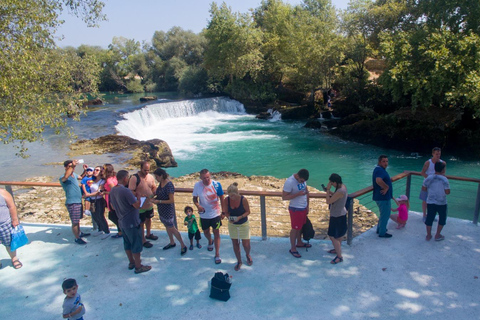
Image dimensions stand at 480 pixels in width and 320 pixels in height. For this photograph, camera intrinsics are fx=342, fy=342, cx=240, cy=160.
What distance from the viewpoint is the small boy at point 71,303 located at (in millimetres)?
3750

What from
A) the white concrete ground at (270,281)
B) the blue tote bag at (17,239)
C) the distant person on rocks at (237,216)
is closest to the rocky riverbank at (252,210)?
the white concrete ground at (270,281)

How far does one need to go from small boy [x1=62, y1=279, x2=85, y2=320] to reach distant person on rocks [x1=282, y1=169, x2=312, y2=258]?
10.1 ft

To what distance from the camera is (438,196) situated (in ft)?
18.7

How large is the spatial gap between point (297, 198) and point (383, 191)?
5.26 feet

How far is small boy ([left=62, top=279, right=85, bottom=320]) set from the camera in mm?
3750

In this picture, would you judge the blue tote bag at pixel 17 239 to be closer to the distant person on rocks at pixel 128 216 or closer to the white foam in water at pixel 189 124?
the distant person on rocks at pixel 128 216

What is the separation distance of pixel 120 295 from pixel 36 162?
50.0 ft

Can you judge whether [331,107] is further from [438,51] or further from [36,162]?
[36,162]

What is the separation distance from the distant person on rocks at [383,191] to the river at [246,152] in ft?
16.2

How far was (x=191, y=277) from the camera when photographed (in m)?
5.09

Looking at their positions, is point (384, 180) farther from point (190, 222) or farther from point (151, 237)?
point (151, 237)

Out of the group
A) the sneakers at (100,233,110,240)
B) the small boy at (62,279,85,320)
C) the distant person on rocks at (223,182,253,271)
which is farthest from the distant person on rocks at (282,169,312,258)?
the sneakers at (100,233,110,240)

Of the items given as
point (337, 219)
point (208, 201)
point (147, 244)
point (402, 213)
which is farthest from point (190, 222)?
point (402, 213)

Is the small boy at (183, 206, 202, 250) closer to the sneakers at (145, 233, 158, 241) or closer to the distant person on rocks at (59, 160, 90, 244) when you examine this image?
the sneakers at (145, 233, 158, 241)
